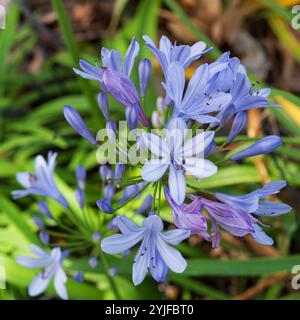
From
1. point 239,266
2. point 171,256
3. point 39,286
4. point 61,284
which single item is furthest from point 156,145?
point 239,266

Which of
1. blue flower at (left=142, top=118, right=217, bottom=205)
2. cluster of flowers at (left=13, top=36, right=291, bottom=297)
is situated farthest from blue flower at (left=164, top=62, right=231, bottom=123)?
blue flower at (left=142, top=118, right=217, bottom=205)

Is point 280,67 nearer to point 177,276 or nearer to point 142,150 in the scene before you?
point 177,276

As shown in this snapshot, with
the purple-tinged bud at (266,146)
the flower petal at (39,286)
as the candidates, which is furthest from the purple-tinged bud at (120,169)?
the flower petal at (39,286)

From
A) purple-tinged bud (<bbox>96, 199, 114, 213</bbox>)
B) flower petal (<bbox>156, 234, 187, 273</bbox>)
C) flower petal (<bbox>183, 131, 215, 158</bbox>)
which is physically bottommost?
flower petal (<bbox>156, 234, 187, 273</bbox>)

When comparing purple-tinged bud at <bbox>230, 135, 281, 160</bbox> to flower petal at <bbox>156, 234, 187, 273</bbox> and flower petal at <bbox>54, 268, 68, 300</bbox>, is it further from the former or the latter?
flower petal at <bbox>54, 268, 68, 300</bbox>
